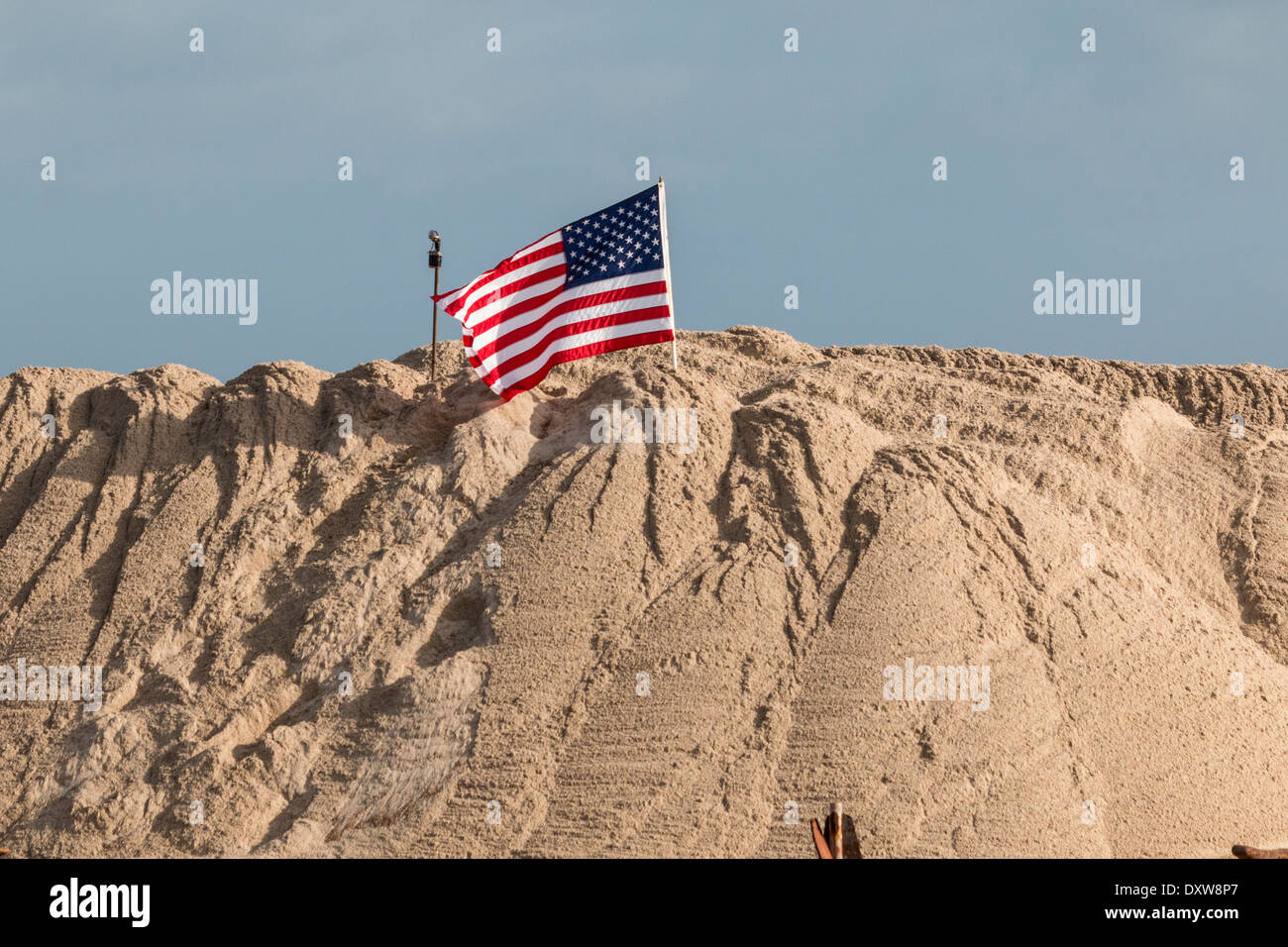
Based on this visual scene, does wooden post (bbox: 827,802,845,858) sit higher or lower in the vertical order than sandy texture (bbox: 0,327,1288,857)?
lower

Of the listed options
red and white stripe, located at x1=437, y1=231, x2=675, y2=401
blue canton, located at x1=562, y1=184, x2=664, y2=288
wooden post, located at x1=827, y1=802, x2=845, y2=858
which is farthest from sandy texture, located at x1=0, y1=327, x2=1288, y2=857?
wooden post, located at x1=827, y1=802, x2=845, y2=858

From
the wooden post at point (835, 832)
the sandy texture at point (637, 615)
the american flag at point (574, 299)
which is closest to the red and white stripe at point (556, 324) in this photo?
the american flag at point (574, 299)

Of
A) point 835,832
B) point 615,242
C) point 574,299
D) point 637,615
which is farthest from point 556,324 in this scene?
point 835,832

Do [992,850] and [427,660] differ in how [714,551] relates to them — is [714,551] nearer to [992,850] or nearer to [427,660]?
[427,660]

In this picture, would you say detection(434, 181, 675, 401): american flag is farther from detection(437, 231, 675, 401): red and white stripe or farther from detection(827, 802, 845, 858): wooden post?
detection(827, 802, 845, 858): wooden post

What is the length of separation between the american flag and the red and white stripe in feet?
0.04

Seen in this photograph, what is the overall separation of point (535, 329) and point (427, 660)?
18.5 feet

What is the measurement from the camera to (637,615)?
813 inches

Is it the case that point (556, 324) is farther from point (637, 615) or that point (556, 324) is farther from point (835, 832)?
point (835, 832)

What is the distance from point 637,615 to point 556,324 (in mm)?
5368

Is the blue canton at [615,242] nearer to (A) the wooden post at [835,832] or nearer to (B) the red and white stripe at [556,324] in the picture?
(B) the red and white stripe at [556,324]

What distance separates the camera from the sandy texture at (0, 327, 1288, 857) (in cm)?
1883

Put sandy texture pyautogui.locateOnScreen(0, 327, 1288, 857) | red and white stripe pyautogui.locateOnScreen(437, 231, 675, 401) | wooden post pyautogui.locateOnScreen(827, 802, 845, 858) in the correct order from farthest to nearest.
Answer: red and white stripe pyautogui.locateOnScreen(437, 231, 675, 401) → sandy texture pyautogui.locateOnScreen(0, 327, 1288, 857) → wooden post pyautogui.locateOnScreen(827, 802, 845, 858)
